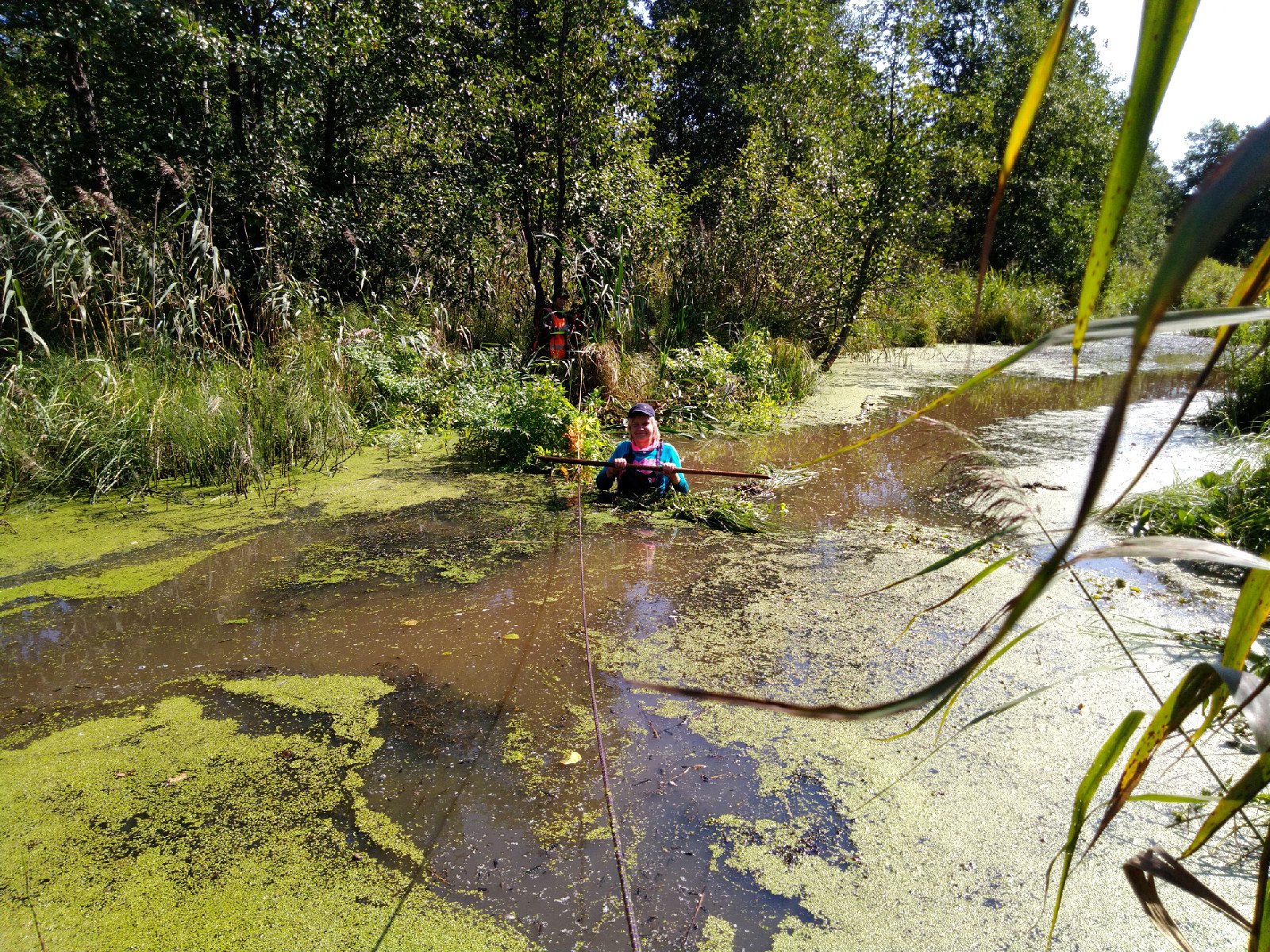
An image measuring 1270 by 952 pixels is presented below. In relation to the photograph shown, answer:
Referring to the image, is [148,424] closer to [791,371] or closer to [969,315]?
[791,371]

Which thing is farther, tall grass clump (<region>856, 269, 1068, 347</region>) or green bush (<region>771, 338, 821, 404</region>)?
tall grass clump (<region>856, 269, 1068, 347</region>)

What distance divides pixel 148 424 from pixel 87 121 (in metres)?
2.90

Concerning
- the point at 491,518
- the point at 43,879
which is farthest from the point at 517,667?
the point at 491,518

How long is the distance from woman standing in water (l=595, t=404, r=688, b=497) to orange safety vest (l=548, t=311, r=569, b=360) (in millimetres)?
2512

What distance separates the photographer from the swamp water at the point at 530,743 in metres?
1.92

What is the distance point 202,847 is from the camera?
2129 mm

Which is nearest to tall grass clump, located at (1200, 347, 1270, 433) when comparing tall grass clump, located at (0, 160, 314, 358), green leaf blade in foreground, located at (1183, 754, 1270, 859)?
green leaf blade in foreground, located at (1183, 754, 1270, 859)

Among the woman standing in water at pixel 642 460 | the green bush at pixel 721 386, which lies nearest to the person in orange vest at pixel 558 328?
the green bush at pixel 721 386

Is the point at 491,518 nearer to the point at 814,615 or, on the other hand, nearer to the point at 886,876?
the point at 814,615

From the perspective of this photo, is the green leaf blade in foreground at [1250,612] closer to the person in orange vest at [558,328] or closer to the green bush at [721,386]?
the green bush at [721,386]

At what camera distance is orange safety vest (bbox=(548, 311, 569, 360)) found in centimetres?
745

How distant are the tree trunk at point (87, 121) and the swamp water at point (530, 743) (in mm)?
3180

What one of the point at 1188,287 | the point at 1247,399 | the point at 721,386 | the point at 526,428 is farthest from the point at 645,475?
the point at 1188,287

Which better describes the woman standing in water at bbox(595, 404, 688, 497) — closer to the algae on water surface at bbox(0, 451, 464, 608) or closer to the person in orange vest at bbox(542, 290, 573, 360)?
the algae on water surface at bbox(0, 451, 464, 608)
